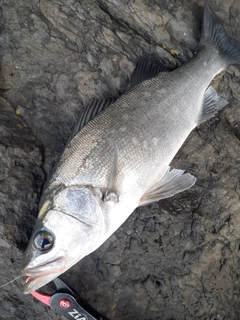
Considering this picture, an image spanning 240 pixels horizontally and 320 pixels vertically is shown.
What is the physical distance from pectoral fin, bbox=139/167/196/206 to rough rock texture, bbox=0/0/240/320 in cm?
26

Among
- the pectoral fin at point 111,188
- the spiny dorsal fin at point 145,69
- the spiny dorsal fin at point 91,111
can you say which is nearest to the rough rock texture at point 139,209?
the spiny dorsal fin at point 145,69

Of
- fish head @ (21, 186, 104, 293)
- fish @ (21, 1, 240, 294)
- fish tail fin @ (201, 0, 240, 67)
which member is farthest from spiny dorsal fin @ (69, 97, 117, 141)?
fish tail fin @ (201, 0, 240, 67)

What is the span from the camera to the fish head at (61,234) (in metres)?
1.79

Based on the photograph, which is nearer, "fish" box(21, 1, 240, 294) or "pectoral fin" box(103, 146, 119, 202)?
"fish" box(21, 1, 240, 294)

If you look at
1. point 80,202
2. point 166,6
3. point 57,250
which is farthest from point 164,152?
point 166,6

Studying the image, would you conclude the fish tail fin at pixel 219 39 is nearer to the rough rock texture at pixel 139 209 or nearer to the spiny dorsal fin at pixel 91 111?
the rough rock texture at pixel 139 209

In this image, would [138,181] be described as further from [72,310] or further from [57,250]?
[72,310]

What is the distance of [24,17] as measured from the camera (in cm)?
260

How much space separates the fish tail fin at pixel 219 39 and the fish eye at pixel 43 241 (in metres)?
1.90

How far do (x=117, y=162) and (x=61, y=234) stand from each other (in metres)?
0.54

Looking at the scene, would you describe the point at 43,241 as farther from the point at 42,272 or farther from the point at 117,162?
the point at 117,162

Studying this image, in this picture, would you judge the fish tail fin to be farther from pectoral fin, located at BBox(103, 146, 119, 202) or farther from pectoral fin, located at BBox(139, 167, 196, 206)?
pectoral fin, located at BBox(103, 146, 119, 202)

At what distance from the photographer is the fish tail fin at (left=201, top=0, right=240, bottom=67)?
2.72m

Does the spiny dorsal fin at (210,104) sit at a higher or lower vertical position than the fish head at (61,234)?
higher
